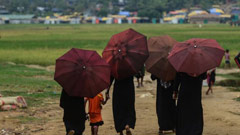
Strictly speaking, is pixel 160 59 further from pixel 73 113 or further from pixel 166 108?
pixel 73 113

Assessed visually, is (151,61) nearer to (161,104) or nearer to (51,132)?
(161,104)

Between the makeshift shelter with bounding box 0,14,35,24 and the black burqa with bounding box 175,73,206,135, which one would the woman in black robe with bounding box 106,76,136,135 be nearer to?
the black burqa with bounding box 175,73,206,135

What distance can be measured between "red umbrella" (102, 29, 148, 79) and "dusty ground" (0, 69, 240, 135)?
150 cm

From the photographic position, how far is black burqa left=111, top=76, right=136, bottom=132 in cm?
1035

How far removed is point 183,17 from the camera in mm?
141125

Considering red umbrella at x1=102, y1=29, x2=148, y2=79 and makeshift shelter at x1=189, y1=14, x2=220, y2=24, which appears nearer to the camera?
red umbrella at x1=102, y1=29, x2=148, y2=79

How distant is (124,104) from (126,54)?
968 millimetres

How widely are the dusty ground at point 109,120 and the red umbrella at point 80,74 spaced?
241 centimetres

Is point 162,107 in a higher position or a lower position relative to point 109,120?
higher

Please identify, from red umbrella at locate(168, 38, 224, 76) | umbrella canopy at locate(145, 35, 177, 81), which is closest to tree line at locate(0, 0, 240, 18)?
umbrella canopy at locate(145, 35, 177, 81)

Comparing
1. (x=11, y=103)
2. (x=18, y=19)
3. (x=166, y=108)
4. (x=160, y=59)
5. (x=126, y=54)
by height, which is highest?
(x=126, y=54)

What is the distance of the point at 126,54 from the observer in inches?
398

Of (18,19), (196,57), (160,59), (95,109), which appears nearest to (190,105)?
(196,57)

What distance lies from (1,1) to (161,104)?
560 feet
